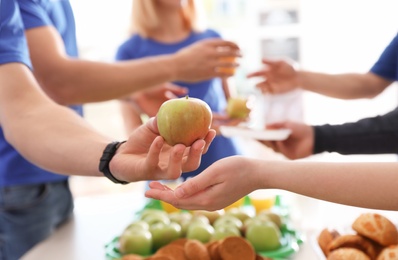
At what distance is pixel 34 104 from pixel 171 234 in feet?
1.39

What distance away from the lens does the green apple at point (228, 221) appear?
1.19 meters

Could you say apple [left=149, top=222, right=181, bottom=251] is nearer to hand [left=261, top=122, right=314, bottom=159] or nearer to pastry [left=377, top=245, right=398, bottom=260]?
hand [left=261, top=122, right=314, bottom=159]

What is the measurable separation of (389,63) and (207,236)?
77 cm

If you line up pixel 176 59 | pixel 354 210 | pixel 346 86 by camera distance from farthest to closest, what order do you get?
pixel 346 86
pixel 176 59
pixel 354 210

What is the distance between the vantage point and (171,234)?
46.2 inches

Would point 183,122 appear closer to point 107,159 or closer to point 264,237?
point 107,159

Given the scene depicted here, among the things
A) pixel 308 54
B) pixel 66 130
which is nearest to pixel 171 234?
pixel 66 130

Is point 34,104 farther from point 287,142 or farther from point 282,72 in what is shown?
point 282,72

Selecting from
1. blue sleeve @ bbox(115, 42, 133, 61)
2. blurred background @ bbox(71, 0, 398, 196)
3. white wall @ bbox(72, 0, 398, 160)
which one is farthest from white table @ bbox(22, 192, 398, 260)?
blurred background @ bbox(71, 0, 398, 196)

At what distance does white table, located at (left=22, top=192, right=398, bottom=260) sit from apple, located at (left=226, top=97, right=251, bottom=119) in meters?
0.29

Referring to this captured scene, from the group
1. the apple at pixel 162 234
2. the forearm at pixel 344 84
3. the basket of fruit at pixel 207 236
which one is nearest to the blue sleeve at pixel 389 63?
the forearm at pixel 344 84

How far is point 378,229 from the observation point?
92cm

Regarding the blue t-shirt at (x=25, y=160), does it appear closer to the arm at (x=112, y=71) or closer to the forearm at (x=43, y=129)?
the arm at (x=112, y=71)

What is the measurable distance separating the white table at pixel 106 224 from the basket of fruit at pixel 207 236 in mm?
46
